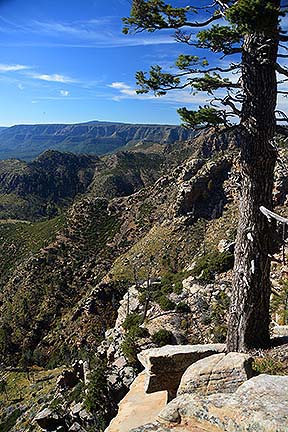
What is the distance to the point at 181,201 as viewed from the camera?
234 feet

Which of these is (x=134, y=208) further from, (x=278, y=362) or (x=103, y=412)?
(x=278, y=362)

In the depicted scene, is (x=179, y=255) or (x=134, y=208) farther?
(x=134, y=208)

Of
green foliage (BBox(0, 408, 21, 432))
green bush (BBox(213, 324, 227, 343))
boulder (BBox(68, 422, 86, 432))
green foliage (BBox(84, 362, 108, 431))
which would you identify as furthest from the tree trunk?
green foliage (BBox(0, 408, 21, 432))

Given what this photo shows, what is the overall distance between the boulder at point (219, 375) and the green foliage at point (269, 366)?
0.75 feet

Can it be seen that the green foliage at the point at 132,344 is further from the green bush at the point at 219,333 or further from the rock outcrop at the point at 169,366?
the rock outcrop at the point at 169,366

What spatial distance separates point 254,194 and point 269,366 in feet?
10.1

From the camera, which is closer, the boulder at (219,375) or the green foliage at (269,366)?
the boulder at (219,375)

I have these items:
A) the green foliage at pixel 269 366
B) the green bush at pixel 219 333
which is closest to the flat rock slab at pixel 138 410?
the green foliage at pixel 269 366

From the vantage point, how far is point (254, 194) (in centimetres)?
705

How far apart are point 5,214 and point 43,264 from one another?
109212 mm

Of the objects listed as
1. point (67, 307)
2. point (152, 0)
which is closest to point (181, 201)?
point (67, 307)

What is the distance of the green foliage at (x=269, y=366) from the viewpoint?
6647 millimetres

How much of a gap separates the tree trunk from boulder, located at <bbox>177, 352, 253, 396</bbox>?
89 centimetres

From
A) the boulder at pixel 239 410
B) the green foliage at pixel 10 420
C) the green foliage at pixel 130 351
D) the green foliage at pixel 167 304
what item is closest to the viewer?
the boulder at pixel 239 410
